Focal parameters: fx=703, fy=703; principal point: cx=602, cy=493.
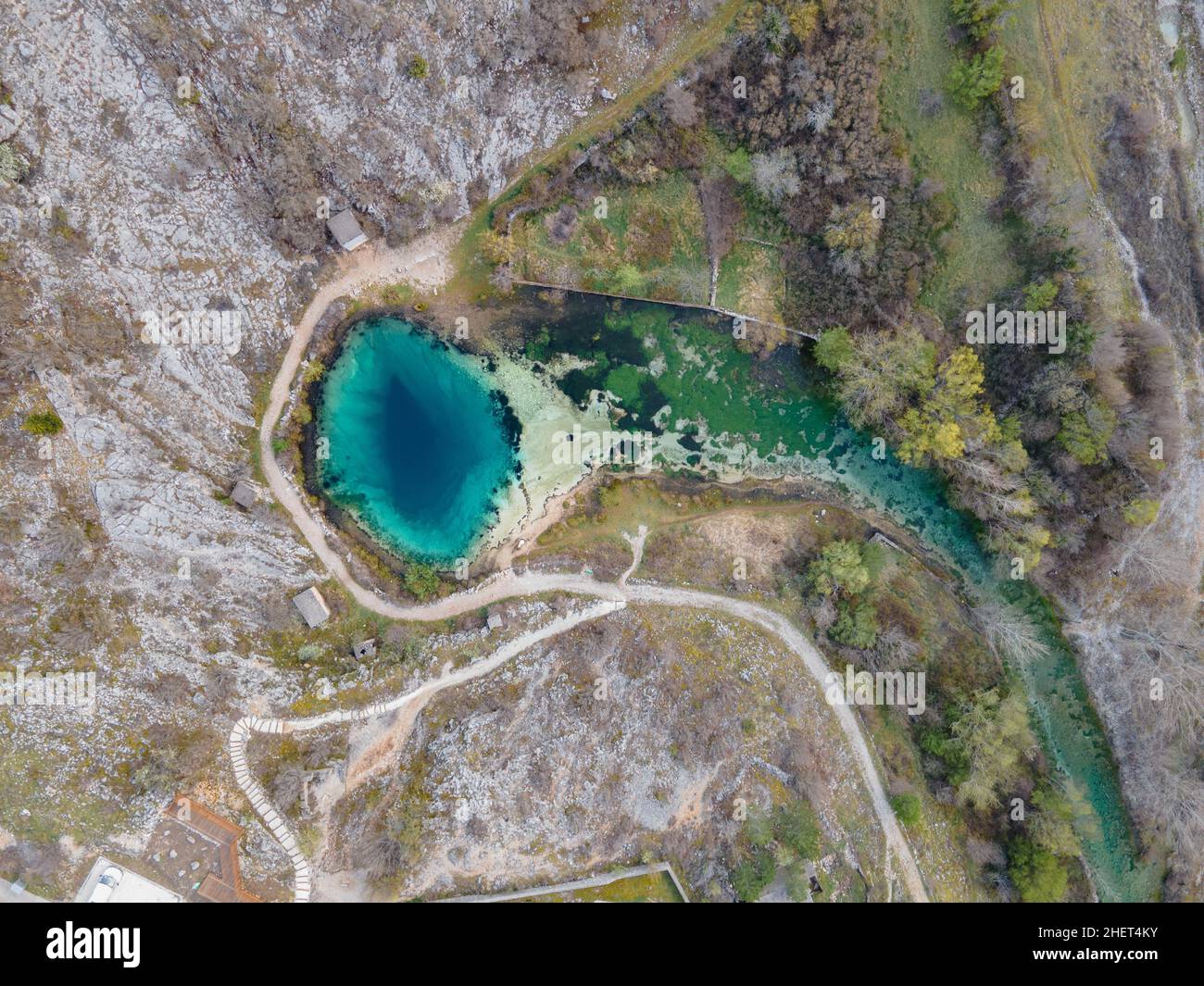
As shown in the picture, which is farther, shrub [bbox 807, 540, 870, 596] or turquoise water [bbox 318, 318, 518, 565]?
turquoise water [bbox 318, 318, 518, 565]

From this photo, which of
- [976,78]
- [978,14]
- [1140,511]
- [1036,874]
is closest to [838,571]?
[1140,511]

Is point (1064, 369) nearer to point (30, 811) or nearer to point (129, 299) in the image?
point (129, 299)

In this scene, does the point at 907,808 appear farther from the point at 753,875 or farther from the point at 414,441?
the point at 414,441

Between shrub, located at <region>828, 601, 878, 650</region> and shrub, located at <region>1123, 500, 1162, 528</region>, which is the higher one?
shrub, located at <region>1123, 500, 1162, 528</region>

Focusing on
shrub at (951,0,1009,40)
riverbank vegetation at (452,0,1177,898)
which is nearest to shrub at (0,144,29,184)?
riverbank vegetation at (452,0,1177,898)

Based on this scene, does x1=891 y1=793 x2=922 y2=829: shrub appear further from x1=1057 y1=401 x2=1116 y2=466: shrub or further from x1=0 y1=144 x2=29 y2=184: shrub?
x1=0 y1=144 x2=29 y2=184: shrub

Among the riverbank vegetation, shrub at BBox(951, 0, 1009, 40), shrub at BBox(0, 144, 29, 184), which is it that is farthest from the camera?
the riverbank vegetation

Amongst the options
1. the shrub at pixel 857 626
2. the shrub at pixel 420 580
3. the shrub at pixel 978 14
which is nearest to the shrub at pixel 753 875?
the shrub at pixel 857 626
